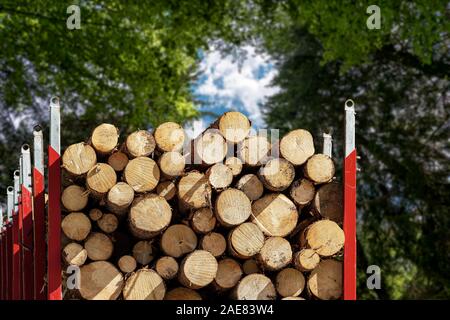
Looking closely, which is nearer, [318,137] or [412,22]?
[412,22]

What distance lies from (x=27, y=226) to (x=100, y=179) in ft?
3.95

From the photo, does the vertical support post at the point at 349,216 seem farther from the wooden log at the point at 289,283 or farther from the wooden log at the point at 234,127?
the wooden log at the point at 234,127

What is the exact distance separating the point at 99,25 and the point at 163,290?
39.2 ft

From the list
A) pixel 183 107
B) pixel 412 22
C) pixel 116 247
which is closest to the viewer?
pixel 116 247

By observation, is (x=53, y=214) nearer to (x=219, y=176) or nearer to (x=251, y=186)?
(x=219, y=176)

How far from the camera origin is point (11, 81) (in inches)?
658

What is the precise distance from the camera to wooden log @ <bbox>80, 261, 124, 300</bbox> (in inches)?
191

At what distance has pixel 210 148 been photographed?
16.5ft

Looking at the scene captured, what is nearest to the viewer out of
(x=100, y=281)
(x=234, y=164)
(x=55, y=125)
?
(x=55, y=125)

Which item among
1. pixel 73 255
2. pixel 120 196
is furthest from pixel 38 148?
pixel 73 255

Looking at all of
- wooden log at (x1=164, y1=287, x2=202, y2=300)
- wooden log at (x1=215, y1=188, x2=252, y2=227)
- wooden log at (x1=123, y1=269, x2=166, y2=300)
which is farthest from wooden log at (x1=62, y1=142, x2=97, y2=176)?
wooden log at (x1=164, y1=287, x2=202, y2=300)

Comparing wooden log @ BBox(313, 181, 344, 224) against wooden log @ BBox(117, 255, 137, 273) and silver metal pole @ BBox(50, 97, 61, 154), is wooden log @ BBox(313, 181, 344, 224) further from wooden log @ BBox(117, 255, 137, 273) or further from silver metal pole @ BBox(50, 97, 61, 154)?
silver metal pole @ BBox(50, 97, 61, 154)

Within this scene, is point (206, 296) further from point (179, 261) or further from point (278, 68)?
point (278, 68)
